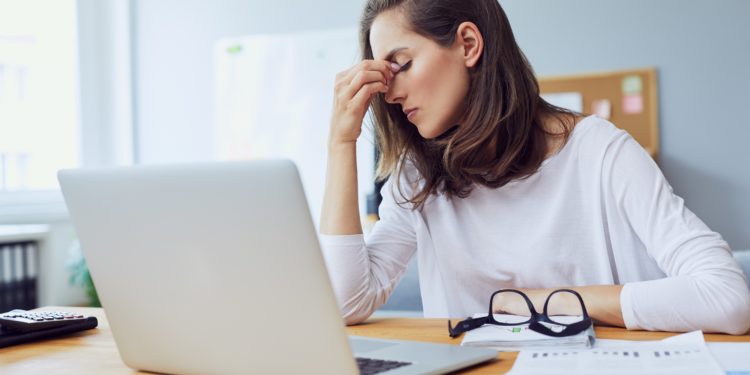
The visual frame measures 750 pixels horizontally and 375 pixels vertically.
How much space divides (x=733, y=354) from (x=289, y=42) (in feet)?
11.0

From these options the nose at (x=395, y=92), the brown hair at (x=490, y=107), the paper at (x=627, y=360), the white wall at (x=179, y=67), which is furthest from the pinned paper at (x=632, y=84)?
the paper at (x=627, y=360)

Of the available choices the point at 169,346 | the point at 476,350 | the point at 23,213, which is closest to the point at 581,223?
the point at 476,350

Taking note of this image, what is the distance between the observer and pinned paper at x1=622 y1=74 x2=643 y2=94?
3402 millimetres

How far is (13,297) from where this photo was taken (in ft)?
10.2

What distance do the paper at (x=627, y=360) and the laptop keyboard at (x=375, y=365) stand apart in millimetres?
112

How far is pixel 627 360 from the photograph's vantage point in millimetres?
776

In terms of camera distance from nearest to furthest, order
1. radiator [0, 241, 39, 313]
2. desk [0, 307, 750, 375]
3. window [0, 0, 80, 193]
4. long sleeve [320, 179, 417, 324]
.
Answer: desk [0, 307, 750, 375]
long sleeve [320, 179, 417, 324]
radiator [0, 241, 39, 313]
window [0, 0, 80, 193]

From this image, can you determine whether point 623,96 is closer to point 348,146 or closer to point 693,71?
point 693,71

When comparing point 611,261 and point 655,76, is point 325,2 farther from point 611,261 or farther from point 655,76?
point 611,261

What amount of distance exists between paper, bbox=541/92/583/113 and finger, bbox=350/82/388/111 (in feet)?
7.70

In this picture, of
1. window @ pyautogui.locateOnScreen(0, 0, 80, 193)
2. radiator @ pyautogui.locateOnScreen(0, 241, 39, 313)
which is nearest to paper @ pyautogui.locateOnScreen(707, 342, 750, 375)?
radiator @ pyautogui.locateOnScreen(0, 241, 39, 313)

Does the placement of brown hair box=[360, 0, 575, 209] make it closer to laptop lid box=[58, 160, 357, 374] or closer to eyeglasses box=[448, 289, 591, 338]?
eyeglasses box=[448, 289, 591, 338]

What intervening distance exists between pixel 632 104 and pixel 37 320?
2.84 m

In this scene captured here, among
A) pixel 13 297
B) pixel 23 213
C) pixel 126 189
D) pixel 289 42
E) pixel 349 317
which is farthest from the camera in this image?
pixel 289 42
